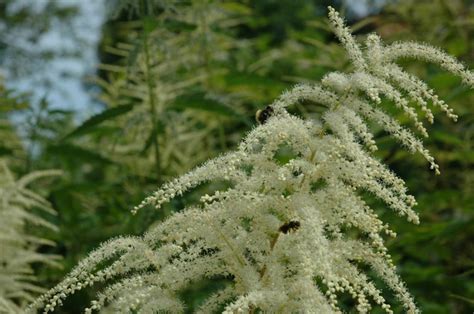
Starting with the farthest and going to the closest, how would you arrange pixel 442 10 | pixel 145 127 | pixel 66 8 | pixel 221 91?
pixel 66 8
pixel 442 10
pixel 221 91
pixel 145 127

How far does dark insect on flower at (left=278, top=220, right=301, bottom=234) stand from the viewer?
3896 millimetres

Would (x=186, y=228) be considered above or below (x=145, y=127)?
below

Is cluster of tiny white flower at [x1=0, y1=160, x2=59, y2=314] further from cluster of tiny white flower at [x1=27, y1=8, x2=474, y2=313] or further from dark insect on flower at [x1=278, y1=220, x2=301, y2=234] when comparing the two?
dark insect on flower at [x1=278, y1=220, x2=301, y2=234]

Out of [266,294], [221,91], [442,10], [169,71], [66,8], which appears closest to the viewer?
[266,294]

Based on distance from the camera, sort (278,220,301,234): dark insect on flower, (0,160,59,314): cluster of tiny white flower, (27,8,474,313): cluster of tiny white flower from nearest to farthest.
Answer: (278,220,301,234): dark insect on flower
(27,8,474,313): cluster of tiny white flower
(0,160,59,314): cluster of tiny white flower

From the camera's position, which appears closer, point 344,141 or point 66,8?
point 344,141

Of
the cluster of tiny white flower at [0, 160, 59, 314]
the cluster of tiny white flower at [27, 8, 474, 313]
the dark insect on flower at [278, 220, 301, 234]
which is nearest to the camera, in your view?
the dark insect on flower at [278, 220, 301, 234]

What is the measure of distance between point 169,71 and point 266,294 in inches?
172

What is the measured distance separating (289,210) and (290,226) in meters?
0.17

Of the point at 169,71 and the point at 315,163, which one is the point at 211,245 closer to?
the point at 315,163

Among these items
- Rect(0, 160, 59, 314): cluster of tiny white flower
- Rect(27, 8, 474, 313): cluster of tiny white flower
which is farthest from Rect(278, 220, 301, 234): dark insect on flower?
Rect(0, 160, 59, 314): cluster of tiny white flower

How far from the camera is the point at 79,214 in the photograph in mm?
8016

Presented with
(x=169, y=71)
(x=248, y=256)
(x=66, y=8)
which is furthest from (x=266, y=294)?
(x=66, y=8)

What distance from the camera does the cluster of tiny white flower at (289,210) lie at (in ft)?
13.1
